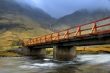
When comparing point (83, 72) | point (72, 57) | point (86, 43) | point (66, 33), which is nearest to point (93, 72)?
point (83, 72)

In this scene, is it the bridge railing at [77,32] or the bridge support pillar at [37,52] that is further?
the bridge support pillar at [37,52]

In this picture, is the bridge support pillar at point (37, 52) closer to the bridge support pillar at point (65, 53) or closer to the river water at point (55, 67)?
the bridge support pillar at point (65, 53)

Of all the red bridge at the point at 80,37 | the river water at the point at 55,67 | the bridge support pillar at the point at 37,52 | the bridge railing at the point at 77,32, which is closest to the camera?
the red bridge at the point at 80,37

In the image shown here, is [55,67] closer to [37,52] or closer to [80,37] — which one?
[80,37]

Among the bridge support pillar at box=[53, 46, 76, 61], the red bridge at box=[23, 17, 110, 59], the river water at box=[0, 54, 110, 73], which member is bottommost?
the river water at box=[0, 54, 110, 73]

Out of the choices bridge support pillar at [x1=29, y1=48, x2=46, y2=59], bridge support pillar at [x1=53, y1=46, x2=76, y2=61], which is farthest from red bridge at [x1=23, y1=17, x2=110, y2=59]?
bridge support pillar at [x1=29, y1=48, x2=46, y2=59]

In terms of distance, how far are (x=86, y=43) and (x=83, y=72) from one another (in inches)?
306

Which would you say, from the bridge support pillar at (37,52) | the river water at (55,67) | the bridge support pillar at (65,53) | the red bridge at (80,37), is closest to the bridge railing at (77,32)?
the red bridge at (80,37)

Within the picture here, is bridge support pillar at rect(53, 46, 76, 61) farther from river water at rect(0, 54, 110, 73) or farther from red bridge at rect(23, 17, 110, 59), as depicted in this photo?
river water at rect(0, 54, 110, 73)

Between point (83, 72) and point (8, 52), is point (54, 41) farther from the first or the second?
point (8, 52)

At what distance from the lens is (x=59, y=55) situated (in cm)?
4719

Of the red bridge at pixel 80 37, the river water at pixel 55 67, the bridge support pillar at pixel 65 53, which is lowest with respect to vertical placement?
the river water at pixel 55 67

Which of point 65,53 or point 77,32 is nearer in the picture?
point 77,32

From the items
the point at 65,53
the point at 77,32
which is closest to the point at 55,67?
the point at 77,32
